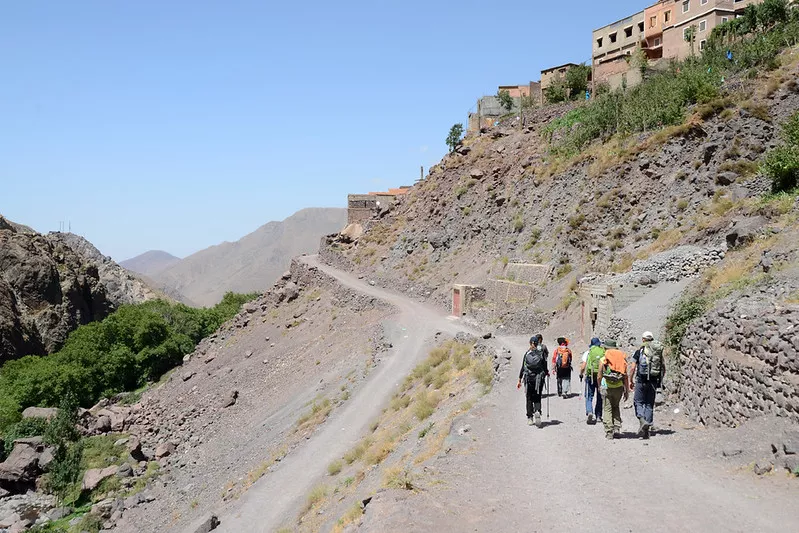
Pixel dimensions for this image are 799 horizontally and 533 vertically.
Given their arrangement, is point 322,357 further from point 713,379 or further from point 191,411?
point 713,379

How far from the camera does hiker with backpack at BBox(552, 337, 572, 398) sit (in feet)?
42.3

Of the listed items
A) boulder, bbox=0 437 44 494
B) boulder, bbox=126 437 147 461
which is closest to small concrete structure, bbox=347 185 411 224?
boulder, bbox=126 437 147 461

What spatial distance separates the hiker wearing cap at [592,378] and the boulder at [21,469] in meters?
24.6

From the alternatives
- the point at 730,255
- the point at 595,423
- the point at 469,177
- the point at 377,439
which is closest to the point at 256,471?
the point at 377,439

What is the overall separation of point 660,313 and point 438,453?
651cm

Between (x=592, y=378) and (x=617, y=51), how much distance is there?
142 feet

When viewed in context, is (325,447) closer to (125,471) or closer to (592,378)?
(592,378)

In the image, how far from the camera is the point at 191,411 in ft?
99.8

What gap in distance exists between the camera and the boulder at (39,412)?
3284 cm

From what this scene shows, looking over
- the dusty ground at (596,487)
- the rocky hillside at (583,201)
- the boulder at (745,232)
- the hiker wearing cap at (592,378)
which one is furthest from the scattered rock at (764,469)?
the rocky hillside at (583,201)

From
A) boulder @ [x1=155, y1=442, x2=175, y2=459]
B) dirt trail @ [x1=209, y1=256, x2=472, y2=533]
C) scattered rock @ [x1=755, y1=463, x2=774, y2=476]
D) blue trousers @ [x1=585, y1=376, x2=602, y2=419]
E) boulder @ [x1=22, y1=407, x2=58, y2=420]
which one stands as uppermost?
blue trousers @ [x1=585, y1=376, x2=602, y2=419]

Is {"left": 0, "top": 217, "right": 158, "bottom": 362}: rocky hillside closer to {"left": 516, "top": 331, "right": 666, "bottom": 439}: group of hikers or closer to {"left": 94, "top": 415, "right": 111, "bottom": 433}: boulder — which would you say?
{"left": 94, "top": 415, "right": 111, "bottom": 433}: boulder

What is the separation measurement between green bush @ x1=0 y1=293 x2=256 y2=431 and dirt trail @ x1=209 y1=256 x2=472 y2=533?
22055mm

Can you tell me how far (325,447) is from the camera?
57.0ft
